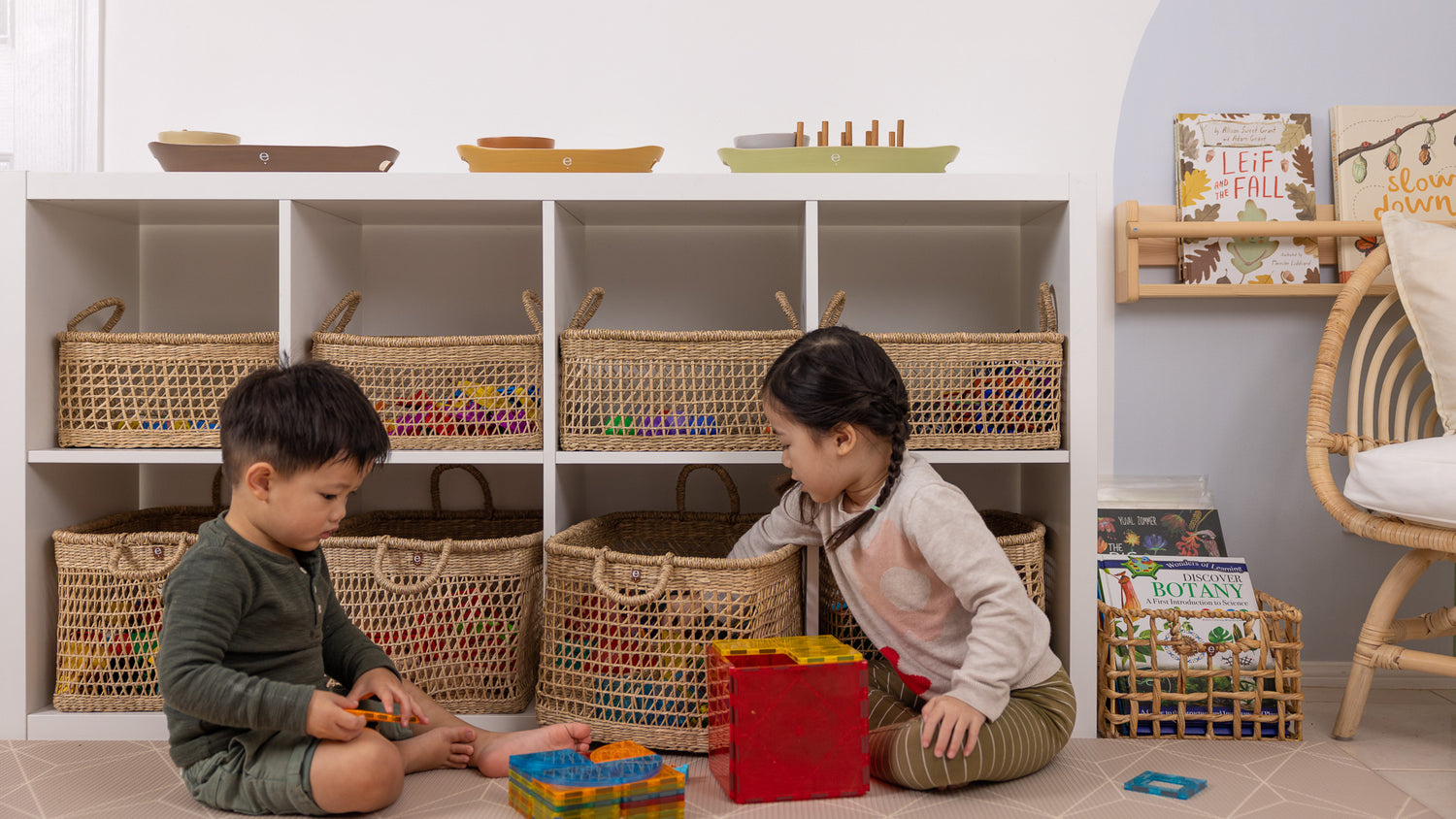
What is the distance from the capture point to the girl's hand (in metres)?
1.24

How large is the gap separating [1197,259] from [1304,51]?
1.45ft

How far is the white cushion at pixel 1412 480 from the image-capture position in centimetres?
141

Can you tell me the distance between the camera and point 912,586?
4.59ft

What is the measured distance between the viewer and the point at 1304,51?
6.27ft

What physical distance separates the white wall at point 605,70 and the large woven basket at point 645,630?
33.2 inches

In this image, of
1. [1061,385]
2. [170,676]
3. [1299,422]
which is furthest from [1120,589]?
[170,676]

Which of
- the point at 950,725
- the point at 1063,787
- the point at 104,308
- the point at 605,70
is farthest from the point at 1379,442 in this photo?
the point at 104,308

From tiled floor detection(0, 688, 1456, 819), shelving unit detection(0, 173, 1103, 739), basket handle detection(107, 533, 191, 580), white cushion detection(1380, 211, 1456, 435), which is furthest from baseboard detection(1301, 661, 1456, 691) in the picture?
basket handle detection(107, 533, 191, 580)

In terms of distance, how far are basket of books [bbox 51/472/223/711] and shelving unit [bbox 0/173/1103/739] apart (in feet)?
0.11

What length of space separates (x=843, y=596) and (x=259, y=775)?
78 cm

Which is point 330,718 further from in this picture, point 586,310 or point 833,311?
point 833,311

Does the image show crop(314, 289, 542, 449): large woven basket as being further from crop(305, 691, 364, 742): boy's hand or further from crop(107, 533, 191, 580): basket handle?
crop(305, 691, 364, 742): boy's hand

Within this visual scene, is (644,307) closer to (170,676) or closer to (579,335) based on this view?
(579,335)

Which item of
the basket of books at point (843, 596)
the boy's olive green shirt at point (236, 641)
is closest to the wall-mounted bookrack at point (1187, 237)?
the basket of books at point (843, 596)
